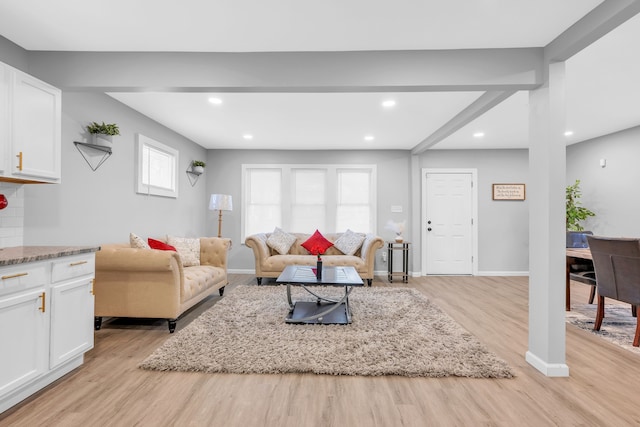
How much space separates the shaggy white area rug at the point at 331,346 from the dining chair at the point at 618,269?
4.70 ft

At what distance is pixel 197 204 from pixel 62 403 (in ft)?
13.7

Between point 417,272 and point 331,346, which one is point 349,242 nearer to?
point 417,272

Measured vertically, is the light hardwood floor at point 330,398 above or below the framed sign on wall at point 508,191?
below

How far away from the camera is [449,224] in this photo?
608 centimetres

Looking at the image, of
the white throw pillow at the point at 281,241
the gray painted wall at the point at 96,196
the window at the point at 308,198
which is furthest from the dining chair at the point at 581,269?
the gray painted wall at the point at 96,196

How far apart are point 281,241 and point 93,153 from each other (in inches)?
120

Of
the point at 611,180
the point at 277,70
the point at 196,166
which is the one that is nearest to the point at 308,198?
the point at 196,166

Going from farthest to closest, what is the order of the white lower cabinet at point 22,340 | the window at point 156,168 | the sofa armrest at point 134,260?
the window at point 156,168, the sofa armrest at point 134,260, the white lower cabinet at point 22,340

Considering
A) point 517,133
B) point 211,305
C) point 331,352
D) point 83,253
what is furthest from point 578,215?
point 83,253

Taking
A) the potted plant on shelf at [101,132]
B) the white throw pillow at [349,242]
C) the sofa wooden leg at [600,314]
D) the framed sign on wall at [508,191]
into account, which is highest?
the potted plant on shelf at [101,132]

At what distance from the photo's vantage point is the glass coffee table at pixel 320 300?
3.12m

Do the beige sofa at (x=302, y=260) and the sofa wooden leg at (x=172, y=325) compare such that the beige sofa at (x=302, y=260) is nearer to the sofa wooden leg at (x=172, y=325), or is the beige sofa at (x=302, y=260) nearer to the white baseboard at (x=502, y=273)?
the sofa wooden leg at (x=172, y=325)

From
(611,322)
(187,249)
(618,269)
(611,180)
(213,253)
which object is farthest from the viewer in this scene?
(611,180)

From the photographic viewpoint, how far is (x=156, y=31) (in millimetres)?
2236
